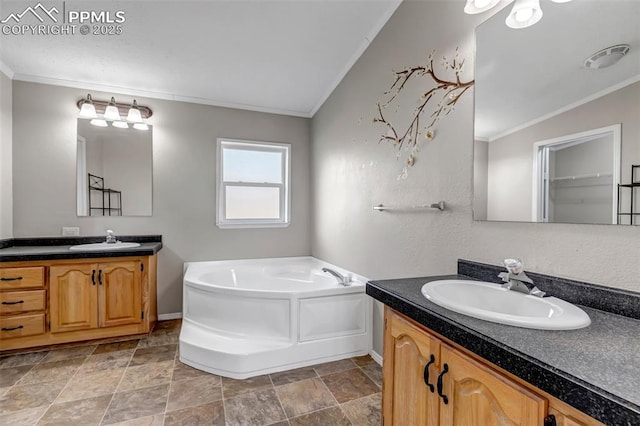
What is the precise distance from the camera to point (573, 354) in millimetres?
684

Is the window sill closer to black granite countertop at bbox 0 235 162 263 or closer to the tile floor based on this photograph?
black granite countertop at bbox 0 235 162 263

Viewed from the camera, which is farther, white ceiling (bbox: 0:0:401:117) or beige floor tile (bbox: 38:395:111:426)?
white ceiling (bbox: 0:0:401:117)

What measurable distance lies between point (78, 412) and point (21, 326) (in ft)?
4.24

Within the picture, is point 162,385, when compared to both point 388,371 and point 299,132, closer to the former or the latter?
point 388,371

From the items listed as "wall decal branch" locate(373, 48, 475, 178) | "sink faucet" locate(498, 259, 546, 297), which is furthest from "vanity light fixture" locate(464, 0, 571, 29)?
"sink faucet" locate(498, 259, 546, 297)

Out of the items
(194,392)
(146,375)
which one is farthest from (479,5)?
(146,375)

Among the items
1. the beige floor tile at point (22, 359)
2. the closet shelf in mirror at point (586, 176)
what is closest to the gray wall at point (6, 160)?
the beige floor tile at point (22, 359)

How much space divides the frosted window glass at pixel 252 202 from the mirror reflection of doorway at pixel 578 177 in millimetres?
2969

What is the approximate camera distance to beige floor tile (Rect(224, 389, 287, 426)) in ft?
5.48

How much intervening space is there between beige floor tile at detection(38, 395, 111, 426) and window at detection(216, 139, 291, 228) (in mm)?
1984

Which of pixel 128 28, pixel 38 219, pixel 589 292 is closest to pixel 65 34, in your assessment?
pixel 128 28

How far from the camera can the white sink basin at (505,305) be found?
2.76 ft

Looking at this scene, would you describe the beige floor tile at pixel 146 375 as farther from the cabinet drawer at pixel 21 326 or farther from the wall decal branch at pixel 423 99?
the wall decal branch at pixel 423 99

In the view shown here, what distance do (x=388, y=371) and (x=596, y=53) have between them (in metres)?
1.52
